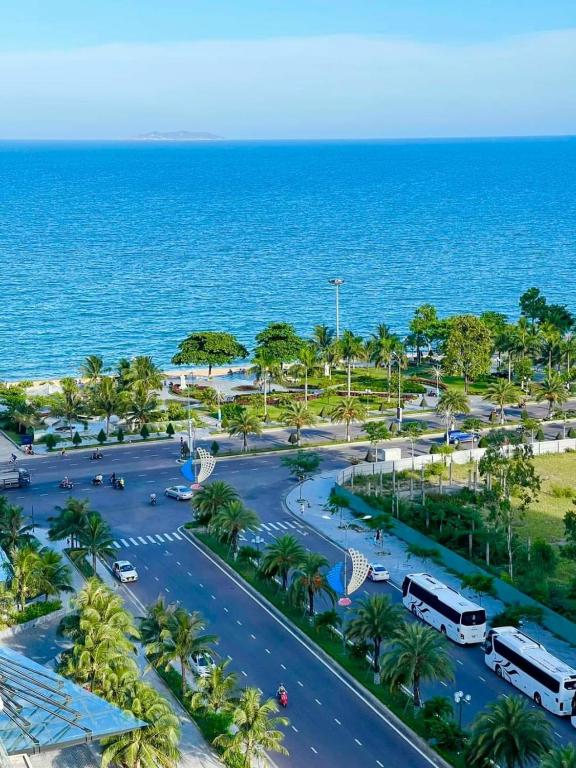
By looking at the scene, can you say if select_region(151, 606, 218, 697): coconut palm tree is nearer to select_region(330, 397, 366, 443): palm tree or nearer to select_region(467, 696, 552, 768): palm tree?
select_region(467, 696, 552, 768): palm tree

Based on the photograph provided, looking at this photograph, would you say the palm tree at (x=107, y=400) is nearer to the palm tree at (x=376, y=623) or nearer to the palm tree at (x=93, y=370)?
the palm tree at (x=93, y=370)

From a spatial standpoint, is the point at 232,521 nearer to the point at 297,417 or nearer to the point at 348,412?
the point at 297,417

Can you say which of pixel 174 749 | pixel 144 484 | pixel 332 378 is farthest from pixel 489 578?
pixel 332 378

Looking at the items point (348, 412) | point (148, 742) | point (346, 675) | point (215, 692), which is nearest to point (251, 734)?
point (148, 742)

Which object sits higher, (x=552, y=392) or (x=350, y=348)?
(x=350, y=348)

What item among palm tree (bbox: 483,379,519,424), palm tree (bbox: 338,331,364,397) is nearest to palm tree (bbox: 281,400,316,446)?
palm tree (bbox: 483,379,519,424)
